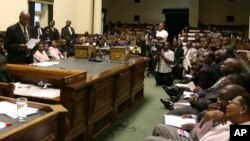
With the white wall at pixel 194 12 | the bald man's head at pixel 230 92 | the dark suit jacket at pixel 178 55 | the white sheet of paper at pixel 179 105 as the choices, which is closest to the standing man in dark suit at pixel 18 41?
the white sheet of paper at pixel 179 105

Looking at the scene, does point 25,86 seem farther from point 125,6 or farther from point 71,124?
point 125,6

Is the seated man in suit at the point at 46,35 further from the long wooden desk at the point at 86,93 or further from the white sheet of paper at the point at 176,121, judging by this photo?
the white sheet of paper at the point at 176,121

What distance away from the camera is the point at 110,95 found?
15.2 ft

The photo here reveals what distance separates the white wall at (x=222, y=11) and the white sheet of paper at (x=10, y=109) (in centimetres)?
1722

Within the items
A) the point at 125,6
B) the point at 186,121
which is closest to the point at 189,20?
the point at 125,6

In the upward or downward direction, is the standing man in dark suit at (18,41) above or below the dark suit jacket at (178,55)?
above

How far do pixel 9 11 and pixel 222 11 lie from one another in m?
13.1

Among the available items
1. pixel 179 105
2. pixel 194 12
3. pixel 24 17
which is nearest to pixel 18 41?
pixel 24 17

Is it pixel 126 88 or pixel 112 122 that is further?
pixel 126 88

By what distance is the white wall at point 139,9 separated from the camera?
18703mm

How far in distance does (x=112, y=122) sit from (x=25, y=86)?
5.30ft

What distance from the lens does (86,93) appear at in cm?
372

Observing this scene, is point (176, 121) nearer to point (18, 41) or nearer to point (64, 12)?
point (18, 41)

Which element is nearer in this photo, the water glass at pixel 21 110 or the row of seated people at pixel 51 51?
the water glass at pixel 21 110
